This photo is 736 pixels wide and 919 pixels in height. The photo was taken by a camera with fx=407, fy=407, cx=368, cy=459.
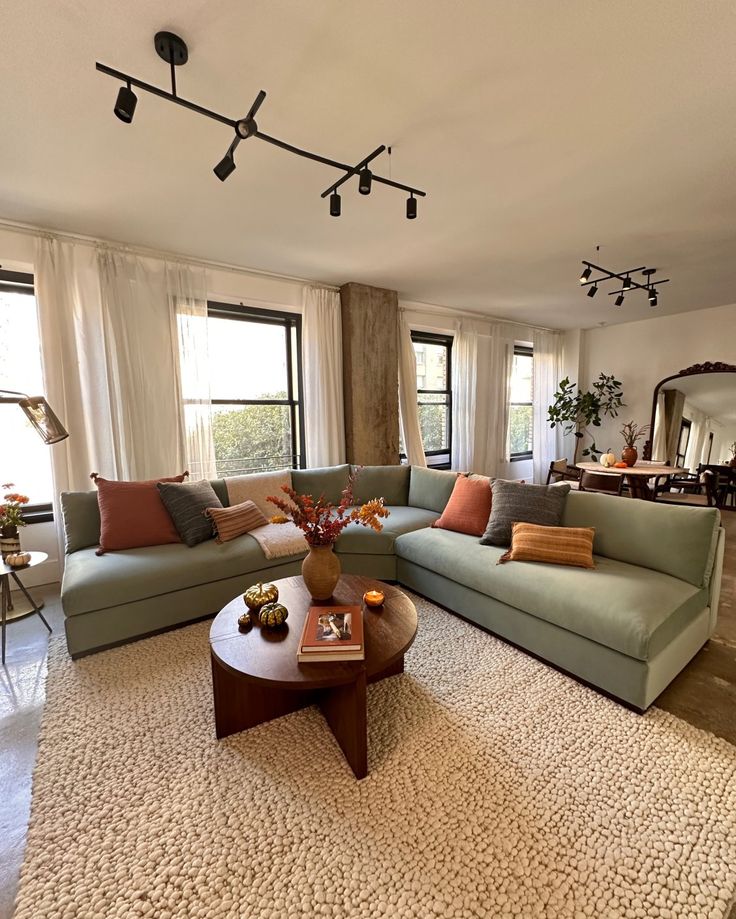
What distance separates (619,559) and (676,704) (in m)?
0.73

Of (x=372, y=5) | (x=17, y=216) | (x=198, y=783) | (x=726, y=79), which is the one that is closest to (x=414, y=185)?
(x=372, y=5)

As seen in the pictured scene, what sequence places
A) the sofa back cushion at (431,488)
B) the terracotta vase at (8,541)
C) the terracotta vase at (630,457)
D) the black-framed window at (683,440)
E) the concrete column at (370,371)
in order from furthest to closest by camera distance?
the black-framed window at (683,440) → the terracotta vase at (630,457) → the concrete column at (370,371) → the sofa back cushion at (431,488) → the terracotta vase at (8,541)

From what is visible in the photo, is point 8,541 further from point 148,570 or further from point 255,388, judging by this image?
point 255,388

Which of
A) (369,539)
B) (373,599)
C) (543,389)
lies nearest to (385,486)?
(369,539)

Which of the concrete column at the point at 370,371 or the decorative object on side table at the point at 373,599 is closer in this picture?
the decorative object on side table at the point at 373,599

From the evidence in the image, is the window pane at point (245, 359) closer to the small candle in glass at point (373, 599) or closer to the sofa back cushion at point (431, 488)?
the sofa back cushion at point (431, 488)

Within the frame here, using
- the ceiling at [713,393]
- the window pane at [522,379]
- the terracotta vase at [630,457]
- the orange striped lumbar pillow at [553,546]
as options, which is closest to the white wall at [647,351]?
the ceiling at [713,393]

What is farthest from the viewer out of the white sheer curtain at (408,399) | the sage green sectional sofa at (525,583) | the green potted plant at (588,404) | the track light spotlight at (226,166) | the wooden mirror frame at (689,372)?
the green potted plant at (588,404)

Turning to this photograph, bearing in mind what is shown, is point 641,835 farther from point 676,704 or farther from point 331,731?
point 331,731

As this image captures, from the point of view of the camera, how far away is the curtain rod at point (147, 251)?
9.52ft

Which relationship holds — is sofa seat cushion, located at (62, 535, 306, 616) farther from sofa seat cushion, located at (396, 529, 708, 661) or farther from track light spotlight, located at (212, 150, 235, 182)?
track light spotlight, located at (212, 150, 235, 182)

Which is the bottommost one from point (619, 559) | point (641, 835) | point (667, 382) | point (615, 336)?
point (641, 835)

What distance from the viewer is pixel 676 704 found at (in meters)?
1.85

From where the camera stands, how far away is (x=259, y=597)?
1.90 m
